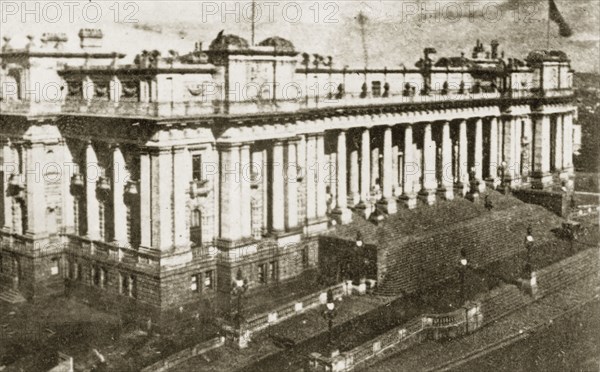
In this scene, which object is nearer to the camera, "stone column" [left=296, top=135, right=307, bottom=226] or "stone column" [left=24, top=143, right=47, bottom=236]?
"stone column" [left=24, top=143, right=47, bottom=236]

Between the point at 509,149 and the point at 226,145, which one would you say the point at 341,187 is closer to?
the point at 226,145

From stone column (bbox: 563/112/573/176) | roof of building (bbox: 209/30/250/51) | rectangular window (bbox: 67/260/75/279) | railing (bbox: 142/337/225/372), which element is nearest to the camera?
railing (bbox: 142/337/225/372)

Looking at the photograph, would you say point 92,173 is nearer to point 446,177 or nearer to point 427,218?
point 427,218

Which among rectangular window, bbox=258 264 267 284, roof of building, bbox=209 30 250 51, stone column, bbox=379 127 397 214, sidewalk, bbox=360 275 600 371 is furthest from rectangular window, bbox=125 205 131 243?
stone column, bbox=379 127 397 214

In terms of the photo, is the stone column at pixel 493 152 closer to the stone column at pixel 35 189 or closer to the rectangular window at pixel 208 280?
the rectangular window at pixel 208 280

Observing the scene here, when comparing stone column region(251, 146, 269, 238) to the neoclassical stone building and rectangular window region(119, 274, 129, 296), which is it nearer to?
the neoclassical stone building

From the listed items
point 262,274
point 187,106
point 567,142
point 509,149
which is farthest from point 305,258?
point 567,142
